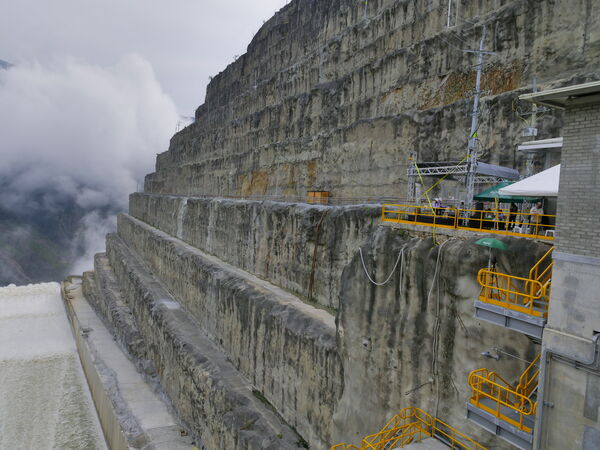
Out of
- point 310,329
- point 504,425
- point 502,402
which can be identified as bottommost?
point 310,329

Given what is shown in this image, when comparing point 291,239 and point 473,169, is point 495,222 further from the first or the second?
point 291,239

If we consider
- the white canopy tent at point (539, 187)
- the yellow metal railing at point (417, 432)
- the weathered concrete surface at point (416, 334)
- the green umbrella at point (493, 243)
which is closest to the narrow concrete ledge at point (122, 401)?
the weathered concrete surface at point (416, 334)

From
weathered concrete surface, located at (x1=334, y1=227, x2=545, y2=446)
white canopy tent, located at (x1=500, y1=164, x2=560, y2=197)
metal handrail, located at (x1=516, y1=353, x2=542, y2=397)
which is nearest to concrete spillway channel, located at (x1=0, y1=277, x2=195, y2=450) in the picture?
weathered concrete surface, located at (x1=334, y1=227, x2=545, y2=446)

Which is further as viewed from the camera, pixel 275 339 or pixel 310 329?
pixel 275 339

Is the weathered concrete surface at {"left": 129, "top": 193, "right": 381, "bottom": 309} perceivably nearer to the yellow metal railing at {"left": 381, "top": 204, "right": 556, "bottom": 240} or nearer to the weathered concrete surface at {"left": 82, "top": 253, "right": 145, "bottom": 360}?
the yellow metal railing at {"left": 381, "top": 204, "right": 556, "bottom": 240}

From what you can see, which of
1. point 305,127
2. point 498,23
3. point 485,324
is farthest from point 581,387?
point 305,127

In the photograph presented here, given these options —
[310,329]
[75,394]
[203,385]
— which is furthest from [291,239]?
[75,394]

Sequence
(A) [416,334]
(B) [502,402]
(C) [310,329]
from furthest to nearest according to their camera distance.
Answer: (C) [310,329] → (A) [416,334] → (B) [502,402]
